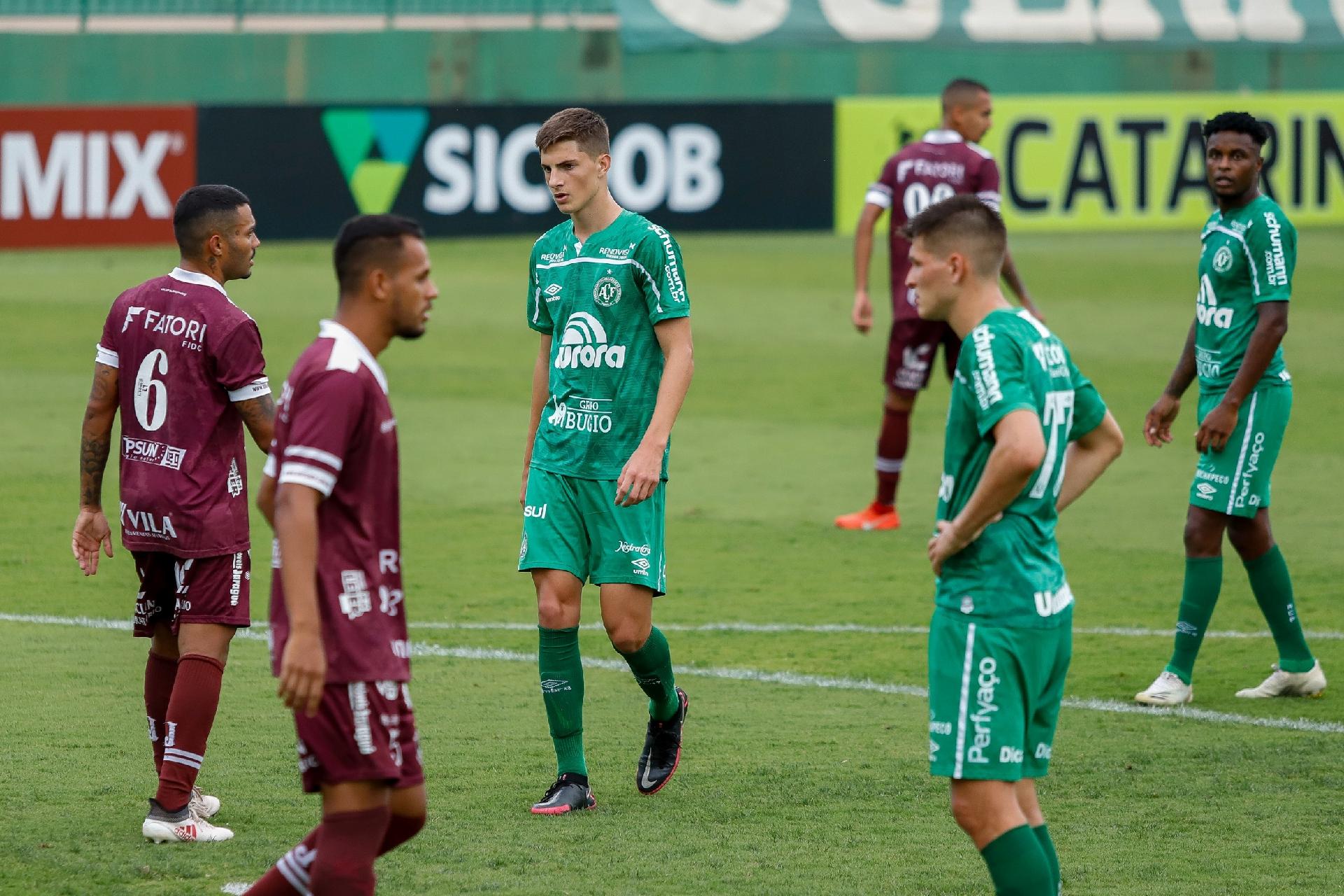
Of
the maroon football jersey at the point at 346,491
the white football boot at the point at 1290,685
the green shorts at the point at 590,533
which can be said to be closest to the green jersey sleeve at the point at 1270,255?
the white football boot at the point at 1290,685

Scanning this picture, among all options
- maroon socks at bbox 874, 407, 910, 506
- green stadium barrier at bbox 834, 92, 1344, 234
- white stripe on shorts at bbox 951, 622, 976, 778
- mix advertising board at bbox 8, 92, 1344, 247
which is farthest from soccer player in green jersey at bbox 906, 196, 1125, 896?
green stadium barrier at bbox 834, 92, 1344, 234

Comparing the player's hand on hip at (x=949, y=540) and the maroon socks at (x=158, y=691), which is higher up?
the player's hand on hip at (x=949, y=540)

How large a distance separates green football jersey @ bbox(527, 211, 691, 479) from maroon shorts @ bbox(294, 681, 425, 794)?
1952 millimetres

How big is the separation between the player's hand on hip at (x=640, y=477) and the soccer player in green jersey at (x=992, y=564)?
1426 millimetres

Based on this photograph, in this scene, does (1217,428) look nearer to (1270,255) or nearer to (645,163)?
(1270,255)

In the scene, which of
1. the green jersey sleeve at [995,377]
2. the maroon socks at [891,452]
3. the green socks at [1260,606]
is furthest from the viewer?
the maroon socks at [891,452]

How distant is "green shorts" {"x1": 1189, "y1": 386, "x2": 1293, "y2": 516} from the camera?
275 inches

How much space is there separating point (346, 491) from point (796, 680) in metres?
3.65

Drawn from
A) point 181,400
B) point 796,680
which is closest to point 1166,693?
point 796,680

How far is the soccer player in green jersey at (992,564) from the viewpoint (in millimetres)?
4234

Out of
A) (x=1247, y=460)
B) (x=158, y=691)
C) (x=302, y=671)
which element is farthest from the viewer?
(x=1247, y=460)

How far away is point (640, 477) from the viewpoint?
18.6ft

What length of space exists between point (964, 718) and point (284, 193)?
57.8 feet

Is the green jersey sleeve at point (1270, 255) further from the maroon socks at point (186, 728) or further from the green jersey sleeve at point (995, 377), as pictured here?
the maroon socks at point (186, 728)
